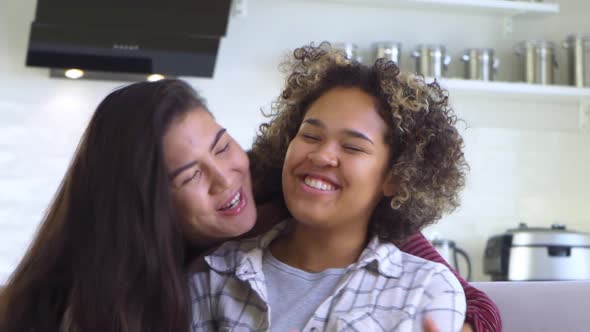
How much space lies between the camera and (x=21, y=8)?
349 centimetres

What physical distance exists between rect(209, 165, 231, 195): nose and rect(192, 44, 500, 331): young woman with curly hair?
0.10 meters

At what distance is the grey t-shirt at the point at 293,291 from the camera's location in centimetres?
147

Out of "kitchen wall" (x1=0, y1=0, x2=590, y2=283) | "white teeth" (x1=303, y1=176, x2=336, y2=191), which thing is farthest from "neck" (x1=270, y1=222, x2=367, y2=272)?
"kitchen wall" (x1=0, y1=0, x2=590, y2=283)

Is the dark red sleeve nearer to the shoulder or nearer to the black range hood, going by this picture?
the shoulder

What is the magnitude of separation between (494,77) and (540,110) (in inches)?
11.9

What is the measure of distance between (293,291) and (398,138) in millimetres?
316

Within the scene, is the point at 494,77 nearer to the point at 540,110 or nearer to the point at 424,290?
the point at 540,110

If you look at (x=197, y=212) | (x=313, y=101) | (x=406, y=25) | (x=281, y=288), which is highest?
(x=406, y=25)

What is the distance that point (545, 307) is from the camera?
1674 millimetres

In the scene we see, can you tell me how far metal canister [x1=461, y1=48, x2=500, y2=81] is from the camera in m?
3.70

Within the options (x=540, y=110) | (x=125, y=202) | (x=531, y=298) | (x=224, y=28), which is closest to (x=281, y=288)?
(x=125, y=202)

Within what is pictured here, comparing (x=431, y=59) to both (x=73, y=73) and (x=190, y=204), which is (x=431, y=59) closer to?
(x=73, y=73)

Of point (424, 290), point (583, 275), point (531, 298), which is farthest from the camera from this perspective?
point (583, 275)

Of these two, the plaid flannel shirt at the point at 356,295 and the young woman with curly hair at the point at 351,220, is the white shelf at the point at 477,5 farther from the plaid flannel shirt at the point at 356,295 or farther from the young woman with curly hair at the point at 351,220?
the plaid flannel shirt at the point at 356,295
